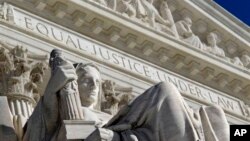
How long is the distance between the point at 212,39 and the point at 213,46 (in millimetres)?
141

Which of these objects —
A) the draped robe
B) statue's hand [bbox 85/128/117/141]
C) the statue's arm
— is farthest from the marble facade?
statue's hand [bbox 85/128/117/141]

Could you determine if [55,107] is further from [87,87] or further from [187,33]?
[187,33]

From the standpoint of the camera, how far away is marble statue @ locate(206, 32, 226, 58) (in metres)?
14.3

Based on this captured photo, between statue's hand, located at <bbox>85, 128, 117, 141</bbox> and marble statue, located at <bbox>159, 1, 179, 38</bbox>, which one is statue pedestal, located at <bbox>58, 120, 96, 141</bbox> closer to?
statue's hand, located at <bbox>85, 128, 117, 141</bbox>

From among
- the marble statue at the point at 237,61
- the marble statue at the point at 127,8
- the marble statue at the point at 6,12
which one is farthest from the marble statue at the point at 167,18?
the marble statue at the point at 6,12

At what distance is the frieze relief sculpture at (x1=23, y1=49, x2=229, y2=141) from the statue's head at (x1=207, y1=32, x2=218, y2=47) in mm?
8828

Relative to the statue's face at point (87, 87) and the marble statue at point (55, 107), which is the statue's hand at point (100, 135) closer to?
the marble statue at point (55, 107)

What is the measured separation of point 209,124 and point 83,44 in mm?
6025

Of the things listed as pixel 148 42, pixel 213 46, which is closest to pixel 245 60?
pixel 213 46

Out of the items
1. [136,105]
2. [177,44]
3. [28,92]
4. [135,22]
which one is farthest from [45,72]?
[136,105]

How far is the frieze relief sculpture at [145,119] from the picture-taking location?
5.09m

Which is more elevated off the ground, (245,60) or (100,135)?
(245,60)

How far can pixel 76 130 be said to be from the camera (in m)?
5.07

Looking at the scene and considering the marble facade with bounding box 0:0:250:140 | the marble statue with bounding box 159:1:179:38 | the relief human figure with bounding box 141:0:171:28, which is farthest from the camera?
the marble statue with bounding box 159:1:179:38
